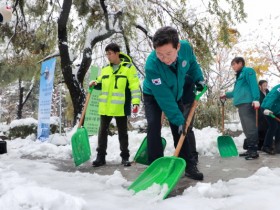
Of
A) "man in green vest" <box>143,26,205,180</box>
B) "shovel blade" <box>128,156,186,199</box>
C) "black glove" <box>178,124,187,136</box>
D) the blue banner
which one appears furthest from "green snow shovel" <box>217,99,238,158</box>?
the blue banner

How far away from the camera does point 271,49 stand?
1744 centimetres

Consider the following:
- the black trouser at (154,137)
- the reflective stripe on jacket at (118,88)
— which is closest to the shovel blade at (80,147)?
the reflective stripe on jacket at (118,88)

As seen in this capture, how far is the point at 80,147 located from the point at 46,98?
315 cm

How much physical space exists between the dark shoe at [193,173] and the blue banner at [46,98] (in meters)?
4.42

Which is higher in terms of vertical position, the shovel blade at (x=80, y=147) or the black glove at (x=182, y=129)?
the black glove at (x=182, y=129)

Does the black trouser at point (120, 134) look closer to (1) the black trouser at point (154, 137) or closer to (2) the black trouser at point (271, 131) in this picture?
(1) the black trouser at point (154, 137)

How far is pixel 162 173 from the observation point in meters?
2.83

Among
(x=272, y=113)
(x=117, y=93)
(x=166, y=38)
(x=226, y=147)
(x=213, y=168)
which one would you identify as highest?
(x=166, y=38)

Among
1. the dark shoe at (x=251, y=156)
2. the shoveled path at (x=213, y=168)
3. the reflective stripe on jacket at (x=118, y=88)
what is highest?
the reflective stripe on jacket at (x=118, y=88)

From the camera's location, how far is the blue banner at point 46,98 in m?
7.09

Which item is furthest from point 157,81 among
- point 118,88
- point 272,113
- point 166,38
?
point 272,113

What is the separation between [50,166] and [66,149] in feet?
4.14

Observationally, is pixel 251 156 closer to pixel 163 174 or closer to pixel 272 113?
pixel 272 113

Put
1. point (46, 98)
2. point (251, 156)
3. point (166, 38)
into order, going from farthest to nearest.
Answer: point (46, 98) < point (251, 156) < point (166, 38)
